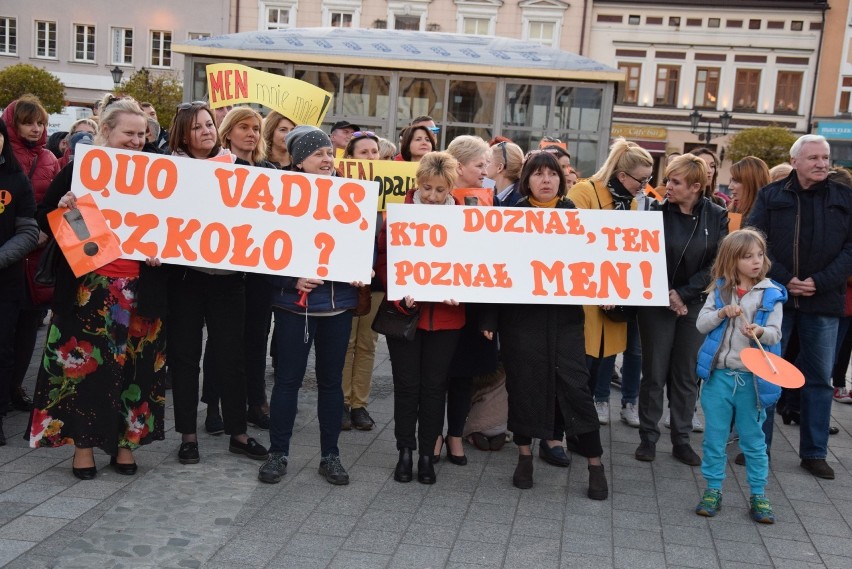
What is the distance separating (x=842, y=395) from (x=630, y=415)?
2.71 meters

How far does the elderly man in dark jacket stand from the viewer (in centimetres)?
555

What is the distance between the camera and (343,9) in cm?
4122

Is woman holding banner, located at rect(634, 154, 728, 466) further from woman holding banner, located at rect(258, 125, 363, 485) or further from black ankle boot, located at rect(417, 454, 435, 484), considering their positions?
woman holding banner, located at rect(258, 125, 363, 485)

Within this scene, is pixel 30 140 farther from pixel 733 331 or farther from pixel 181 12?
pixel 181 12

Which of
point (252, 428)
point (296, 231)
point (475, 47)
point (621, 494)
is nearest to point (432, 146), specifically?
point (296, 231)

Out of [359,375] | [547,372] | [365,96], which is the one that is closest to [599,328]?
[547,372]

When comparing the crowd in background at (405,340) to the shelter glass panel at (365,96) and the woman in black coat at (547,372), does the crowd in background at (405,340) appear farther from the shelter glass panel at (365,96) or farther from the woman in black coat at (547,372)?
the shelter glass panel at (365,96)

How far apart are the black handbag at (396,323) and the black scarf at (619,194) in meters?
1.70

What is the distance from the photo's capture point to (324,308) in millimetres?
4832

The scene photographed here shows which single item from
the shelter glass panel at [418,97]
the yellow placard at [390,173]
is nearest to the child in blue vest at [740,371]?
the yellow placard at [390,173]

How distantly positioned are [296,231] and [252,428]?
1.79 meters

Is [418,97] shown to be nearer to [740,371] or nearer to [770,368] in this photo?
[740,371]

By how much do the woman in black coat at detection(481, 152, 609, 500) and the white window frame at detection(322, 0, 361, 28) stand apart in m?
38.3

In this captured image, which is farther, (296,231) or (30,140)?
(30,140)
